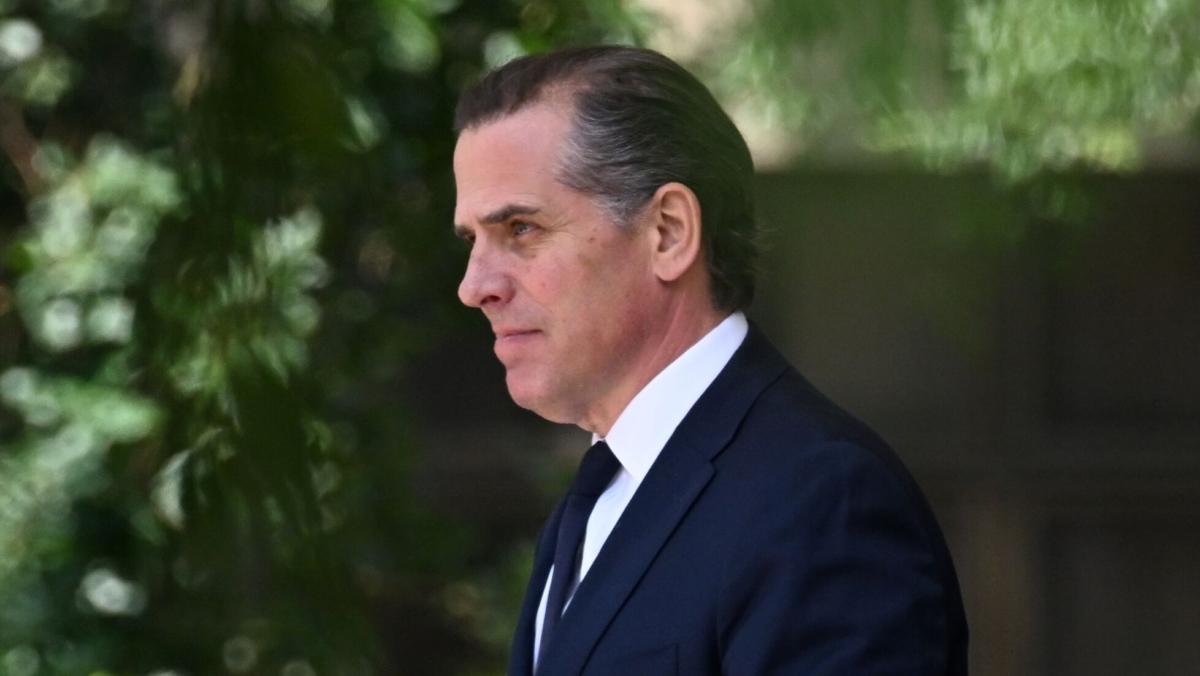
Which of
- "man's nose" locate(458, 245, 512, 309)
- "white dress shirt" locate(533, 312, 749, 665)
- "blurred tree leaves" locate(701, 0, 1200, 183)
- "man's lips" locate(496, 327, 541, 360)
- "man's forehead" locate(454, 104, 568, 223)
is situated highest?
"blurred tree leaves" locate(701, 0, 1200, 183)

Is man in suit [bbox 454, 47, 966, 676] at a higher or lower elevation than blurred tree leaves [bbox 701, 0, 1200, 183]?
lower

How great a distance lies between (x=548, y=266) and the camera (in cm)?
149

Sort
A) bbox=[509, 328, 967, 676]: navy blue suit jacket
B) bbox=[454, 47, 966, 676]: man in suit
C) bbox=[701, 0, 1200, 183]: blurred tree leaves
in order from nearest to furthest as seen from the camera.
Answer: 1. bbox=[701, 0, 1200, 183]: blurred tree leaves
2. bbox=[509, 328, 967, 676]: navy blue suit jacket
3. bbox=[454, 47, 966, 676]: man in suit

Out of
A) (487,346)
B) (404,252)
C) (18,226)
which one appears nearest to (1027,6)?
(404,252)

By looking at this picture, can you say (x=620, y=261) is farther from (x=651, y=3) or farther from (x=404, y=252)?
(x=651, y=3)

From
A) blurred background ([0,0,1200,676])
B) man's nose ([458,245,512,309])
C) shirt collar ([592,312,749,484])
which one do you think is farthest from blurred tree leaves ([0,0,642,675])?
shirt collar ([592,312,749,484])

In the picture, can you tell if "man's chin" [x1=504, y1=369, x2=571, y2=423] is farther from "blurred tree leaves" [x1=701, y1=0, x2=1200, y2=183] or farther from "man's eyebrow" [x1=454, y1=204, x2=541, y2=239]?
"blurred tree leaves" [x1=701, y1=0, x2=1200, y2=183]

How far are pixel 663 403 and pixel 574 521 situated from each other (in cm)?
13

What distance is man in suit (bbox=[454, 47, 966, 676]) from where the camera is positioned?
1338 mm

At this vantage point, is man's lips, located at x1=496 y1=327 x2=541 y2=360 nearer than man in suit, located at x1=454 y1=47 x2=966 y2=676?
No

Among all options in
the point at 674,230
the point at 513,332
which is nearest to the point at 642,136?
the point at 674,230

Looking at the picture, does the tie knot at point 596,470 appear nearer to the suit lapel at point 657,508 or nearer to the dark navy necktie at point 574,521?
the dark navy necktie at point 574,521

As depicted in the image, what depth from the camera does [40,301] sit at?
92.7 inches

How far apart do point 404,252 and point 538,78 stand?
0.37m
